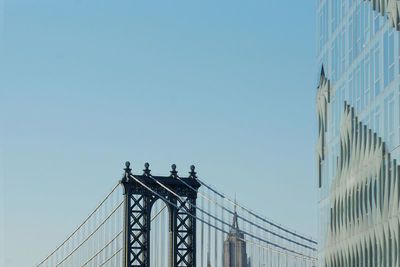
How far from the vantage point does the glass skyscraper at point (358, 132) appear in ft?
157

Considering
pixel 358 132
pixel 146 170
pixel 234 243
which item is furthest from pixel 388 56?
pixel 234 243

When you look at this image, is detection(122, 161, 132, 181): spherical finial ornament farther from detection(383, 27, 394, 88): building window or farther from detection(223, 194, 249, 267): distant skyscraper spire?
detection(383, 27, 394, 88): building window

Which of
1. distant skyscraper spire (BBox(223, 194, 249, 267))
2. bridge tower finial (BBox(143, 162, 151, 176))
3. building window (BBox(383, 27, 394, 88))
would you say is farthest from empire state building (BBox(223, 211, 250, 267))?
building window (BBox(383, 27, 394, 88))

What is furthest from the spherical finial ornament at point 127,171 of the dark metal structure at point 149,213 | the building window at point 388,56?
the building window at point 388,56

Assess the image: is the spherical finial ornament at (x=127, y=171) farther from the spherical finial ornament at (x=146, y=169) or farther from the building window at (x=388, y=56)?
the building window at (x=388, y=56)

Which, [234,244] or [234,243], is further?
[234,243]

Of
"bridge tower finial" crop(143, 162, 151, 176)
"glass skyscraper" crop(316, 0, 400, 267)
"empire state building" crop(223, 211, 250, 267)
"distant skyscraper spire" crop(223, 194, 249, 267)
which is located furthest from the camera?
"bridge tower finial" crop(143, 162, 151, 176)

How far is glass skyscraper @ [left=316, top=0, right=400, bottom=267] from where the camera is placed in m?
47.9

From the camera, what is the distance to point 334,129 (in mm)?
60031

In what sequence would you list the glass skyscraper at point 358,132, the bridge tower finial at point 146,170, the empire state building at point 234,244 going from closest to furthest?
the glass skyscraper at point 358,132, the empire state building at point 234,244, the bridge tower finial at point 146,170

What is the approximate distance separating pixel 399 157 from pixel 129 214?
169 feet

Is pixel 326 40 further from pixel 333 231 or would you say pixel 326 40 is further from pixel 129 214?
pixel 129 214

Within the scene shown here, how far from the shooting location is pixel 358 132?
53.9 metres

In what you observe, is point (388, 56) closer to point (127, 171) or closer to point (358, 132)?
point (358, 132)
